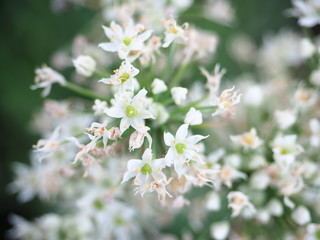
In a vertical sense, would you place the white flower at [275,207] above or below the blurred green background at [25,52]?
below

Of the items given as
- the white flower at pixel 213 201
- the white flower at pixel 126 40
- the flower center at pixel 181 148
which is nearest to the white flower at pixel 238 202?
the white flower at pixel 213 201

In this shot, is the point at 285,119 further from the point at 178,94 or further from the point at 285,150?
the point at 178,94

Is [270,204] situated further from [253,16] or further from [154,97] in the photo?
[253,16]

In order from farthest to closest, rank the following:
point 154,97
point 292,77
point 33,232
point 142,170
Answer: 1. point 292,77
2. point 33,232
3. point 154,97
4. point 142,170

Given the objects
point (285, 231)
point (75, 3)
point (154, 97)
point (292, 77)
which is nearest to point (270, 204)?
point (285, 231)

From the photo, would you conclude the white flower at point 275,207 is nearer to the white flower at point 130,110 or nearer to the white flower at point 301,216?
the white flower at point 301,216

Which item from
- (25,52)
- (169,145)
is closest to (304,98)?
(169,145)
